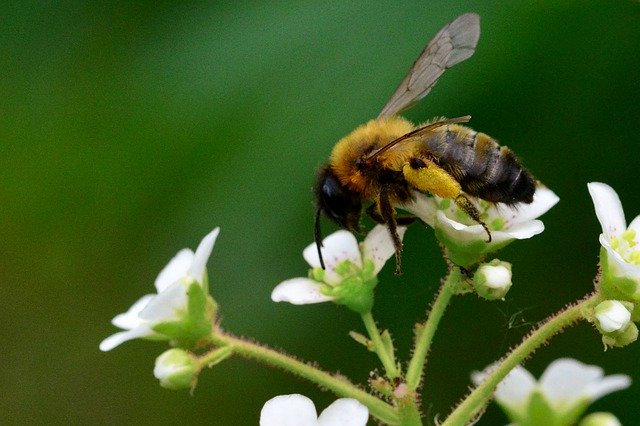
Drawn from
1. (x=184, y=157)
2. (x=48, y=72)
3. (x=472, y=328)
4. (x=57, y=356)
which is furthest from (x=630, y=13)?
(x=57, y=356)

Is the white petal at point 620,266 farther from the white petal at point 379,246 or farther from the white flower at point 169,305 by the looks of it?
the white flower at point 169,305

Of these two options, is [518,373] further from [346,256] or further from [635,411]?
[635,411]

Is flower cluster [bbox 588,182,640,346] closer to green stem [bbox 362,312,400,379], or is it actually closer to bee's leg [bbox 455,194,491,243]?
bee's leg [bbox 455,194,491,243]

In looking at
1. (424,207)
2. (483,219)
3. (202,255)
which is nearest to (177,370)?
(202,255)

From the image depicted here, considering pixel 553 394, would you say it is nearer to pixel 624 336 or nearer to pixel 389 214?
pixel 624 336

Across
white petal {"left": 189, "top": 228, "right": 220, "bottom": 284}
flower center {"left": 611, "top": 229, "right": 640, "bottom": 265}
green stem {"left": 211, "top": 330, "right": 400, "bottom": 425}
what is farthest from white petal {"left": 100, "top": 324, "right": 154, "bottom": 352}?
flower center {"left": 611, "top": 229, "right": 640, "bottom": 265}

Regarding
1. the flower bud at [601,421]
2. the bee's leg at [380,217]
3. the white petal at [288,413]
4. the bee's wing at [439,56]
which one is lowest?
the flower bud at [601,421]

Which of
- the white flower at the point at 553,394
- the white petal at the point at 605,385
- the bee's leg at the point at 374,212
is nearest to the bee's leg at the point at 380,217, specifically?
the bee's leg at the point at 374,212
